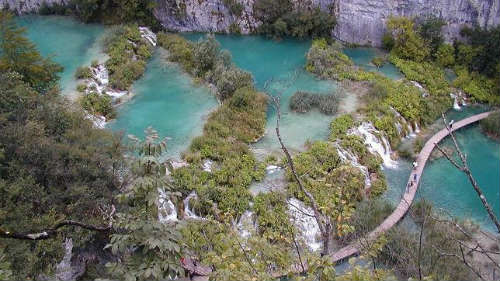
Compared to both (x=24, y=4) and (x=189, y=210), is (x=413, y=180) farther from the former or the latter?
(x=24, y=4)

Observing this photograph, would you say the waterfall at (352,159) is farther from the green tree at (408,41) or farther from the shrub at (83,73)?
the shrub at (83,73)

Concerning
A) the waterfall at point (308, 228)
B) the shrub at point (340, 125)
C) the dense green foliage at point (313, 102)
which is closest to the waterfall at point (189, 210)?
the waterfall at point (308, 228)

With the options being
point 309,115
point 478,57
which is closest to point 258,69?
point 309,115

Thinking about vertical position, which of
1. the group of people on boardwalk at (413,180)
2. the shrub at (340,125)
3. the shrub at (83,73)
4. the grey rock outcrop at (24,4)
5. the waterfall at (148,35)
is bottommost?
the group of people on boardwalk at (413,180)

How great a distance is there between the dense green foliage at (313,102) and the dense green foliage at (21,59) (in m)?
11.8

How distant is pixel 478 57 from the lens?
28.2 m

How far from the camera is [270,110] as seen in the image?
81.0 ft

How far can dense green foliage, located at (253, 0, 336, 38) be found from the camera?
30.9 metres

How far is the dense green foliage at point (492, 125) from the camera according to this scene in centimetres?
2422

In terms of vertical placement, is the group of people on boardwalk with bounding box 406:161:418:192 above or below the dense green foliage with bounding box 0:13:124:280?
below

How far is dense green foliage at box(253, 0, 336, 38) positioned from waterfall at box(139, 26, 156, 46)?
707 cm

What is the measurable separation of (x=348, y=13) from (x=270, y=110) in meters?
10.7

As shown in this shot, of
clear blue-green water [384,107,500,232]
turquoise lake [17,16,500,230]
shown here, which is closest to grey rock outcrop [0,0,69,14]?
turquoise lake [17,16,500,230]

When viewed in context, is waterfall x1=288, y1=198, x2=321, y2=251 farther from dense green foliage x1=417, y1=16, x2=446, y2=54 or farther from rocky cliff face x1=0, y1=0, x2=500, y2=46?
rocky cliff face x1=0, y1=0, x2=500, y2=46
